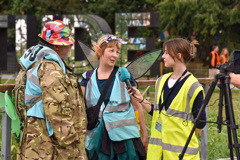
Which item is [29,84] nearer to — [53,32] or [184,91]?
[53,32]

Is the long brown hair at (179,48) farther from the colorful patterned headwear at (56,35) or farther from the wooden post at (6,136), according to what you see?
the wooden post at (6,136)

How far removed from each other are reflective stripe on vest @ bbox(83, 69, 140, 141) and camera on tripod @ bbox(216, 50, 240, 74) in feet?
3.19

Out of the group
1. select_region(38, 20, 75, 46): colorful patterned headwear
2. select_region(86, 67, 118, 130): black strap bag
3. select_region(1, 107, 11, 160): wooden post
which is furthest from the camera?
select_region(1, 107, 11, 160): wooden post

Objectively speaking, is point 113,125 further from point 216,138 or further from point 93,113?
point 216,138

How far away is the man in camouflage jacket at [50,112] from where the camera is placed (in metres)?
2.71

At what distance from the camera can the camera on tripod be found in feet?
8.39

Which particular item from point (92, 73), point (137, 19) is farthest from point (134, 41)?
point (92, 73)

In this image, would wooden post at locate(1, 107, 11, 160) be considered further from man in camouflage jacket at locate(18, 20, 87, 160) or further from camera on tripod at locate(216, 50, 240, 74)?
camera on tripod at locate(216, 50, 240, 74)

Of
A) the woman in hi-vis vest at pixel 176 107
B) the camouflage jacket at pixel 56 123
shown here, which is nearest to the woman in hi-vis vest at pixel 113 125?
the woman in hi-vis vest at pixel 176 107

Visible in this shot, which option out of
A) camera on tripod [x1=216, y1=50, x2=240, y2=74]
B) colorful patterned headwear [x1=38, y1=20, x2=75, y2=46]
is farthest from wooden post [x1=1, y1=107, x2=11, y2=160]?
camera on tripod [x1=216, y1=50, x2=240, y2=74]

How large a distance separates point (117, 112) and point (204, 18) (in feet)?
64.1

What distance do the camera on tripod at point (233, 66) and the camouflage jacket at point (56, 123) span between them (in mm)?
1066

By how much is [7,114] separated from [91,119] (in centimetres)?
75

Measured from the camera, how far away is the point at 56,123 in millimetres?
2717
